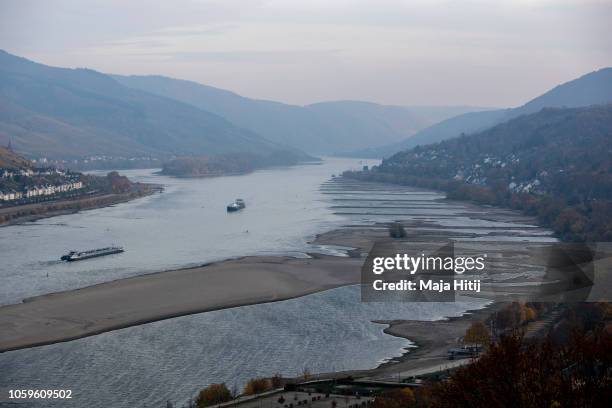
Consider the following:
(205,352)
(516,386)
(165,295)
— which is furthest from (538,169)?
(516,386)

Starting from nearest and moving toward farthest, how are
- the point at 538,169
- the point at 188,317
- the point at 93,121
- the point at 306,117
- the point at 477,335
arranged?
the point at 477,335
the point at 188,317
the point at 538,169
the point at 93,121
the point at 306,117

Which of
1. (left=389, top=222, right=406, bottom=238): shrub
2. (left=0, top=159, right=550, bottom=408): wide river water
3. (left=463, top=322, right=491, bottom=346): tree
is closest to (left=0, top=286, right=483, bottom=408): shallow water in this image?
(left=0, top=159, right=550, bottom=408): wide river water

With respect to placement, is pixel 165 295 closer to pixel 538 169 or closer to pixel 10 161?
pixel 10 161

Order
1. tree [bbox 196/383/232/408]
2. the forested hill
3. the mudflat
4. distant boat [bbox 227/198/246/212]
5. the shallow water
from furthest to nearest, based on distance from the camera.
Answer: distant boat [bbox 227/198/246/212] < the forested hill < the mudflat < the shallow water < tree [bbox 196/383/232/408]

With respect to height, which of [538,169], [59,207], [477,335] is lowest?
[477,335]

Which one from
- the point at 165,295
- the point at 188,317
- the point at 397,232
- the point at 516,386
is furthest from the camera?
the point at 397,232

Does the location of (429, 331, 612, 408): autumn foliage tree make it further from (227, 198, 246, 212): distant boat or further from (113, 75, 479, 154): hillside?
(113, 75, 479, 154): hillside
